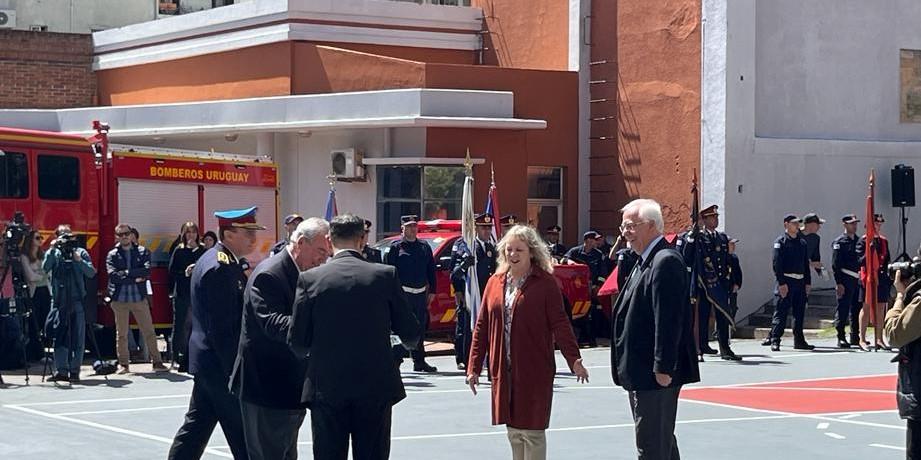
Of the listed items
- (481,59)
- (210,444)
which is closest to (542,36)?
(481,59)

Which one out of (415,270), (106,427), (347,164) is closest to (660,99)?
(347,164)

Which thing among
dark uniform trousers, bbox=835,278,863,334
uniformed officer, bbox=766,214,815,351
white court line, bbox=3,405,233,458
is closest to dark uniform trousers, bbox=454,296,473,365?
uniformed officer, bbox=766,214,815,351

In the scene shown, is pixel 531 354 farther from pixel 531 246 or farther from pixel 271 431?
pixel 271 431

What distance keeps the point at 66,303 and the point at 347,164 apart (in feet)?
35.9

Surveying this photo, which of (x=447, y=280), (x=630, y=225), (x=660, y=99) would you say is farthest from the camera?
(x=660, y=99)

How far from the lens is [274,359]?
29.6 feet

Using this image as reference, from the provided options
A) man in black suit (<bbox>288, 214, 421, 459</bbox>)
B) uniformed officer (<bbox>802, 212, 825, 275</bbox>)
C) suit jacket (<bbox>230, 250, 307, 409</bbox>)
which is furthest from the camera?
uniformed officer (<bbox>802, 212, 825, 275</bbox>)

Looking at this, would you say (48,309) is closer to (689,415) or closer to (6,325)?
(6,325)

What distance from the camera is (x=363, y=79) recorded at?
1145 inches

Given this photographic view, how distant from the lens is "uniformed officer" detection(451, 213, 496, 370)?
1964cm

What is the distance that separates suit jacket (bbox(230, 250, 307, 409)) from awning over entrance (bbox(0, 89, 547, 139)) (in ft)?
60.1

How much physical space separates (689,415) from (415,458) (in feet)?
12.4

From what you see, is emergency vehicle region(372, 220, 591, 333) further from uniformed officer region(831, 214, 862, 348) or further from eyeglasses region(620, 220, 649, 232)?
eyeglasses region(620, 220, 649, 232)

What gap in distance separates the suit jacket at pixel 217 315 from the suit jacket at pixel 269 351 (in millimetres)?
552
